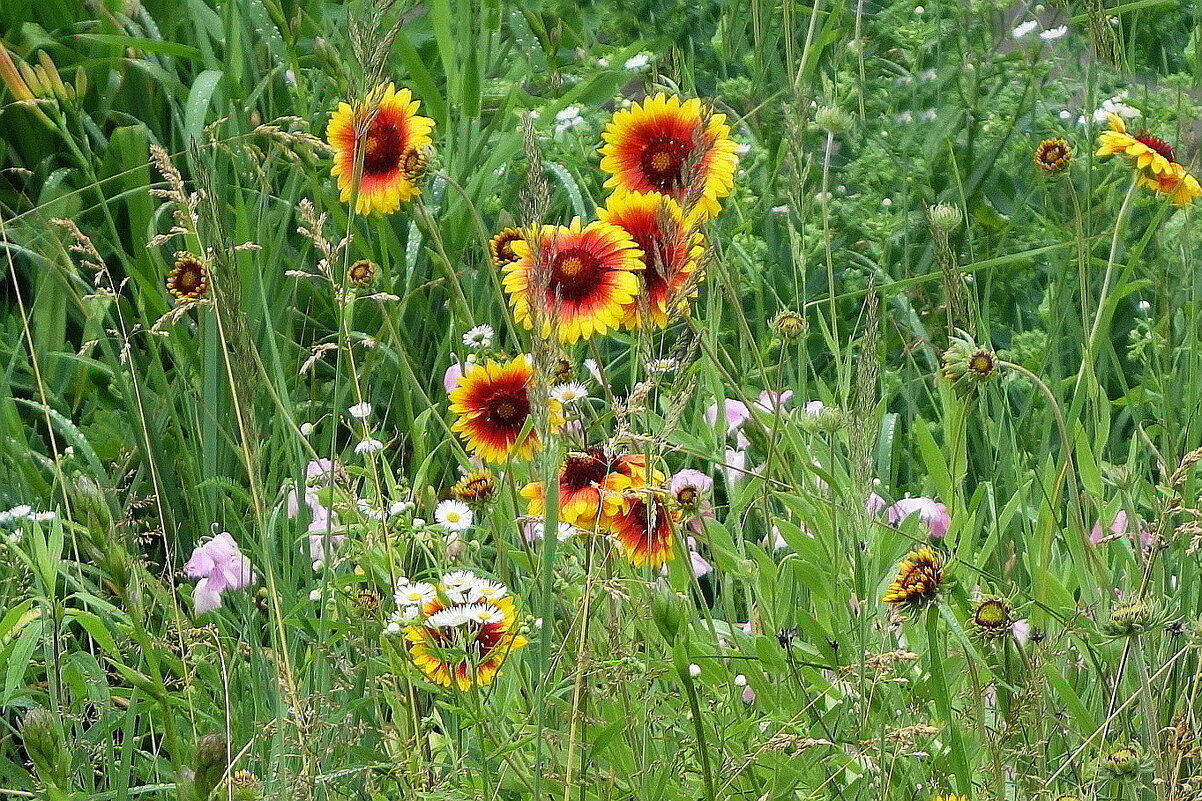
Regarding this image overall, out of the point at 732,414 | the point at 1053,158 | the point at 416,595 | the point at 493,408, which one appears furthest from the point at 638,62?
the point at 416,595

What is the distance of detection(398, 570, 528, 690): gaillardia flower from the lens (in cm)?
110

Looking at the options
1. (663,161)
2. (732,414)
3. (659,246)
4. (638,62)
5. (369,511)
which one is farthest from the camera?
(638,62)

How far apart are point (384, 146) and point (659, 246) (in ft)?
1.34

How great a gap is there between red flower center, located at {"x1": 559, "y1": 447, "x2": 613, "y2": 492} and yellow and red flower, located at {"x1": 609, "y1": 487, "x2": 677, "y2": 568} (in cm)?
4

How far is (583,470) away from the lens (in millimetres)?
1264

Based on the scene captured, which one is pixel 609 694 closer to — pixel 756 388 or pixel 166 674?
pixel 166 674

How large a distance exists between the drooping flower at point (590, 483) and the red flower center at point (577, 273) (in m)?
0.14

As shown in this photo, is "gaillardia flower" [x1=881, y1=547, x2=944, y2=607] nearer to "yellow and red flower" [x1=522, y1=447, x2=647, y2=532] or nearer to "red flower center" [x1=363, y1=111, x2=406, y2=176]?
"yellow and red flower" [x1=522, y1=447, x2=647, y2=532]

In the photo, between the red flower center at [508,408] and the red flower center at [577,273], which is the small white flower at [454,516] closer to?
the red flower center at [508,408]

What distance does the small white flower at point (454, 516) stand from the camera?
1335 mm

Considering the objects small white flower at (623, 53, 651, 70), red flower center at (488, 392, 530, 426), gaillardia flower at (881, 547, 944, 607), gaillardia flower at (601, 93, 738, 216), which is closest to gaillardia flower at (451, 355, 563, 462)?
red flower center at (488, 392, 530, 426)

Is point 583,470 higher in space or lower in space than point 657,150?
lower

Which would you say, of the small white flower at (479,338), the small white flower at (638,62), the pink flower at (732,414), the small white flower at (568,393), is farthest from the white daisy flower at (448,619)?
the small white flower at (638,62)

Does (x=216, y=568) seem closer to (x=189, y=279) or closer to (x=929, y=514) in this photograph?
(x=189, y=279)
